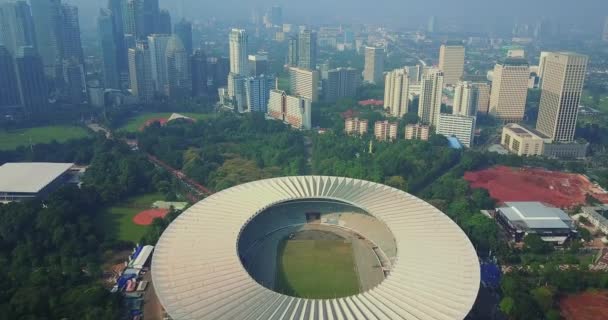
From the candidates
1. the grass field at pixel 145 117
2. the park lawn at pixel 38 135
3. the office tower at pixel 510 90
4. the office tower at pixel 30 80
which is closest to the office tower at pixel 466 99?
the office tower at pixel 510 90

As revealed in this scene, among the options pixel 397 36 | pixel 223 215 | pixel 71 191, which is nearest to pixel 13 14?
pixel 71 191

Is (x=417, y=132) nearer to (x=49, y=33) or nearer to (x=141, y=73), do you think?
(x=141, y=73)

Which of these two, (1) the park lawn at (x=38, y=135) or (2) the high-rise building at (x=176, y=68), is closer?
(1) the park lawn at (x=38, y=135)

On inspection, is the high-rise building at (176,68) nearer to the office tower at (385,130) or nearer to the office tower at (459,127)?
the office tower at (385,130)

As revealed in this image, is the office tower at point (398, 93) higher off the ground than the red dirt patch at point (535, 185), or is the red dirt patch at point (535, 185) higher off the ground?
the office tower at point (398, 93)

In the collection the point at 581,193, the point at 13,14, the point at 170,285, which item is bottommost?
the point at 581,193

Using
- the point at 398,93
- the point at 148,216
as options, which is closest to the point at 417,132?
the point at 398,93

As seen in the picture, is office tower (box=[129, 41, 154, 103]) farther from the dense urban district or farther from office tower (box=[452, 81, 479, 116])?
office tower (box=[452, 81, 479, 116])

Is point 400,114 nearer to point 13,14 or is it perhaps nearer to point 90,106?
point 90,106
